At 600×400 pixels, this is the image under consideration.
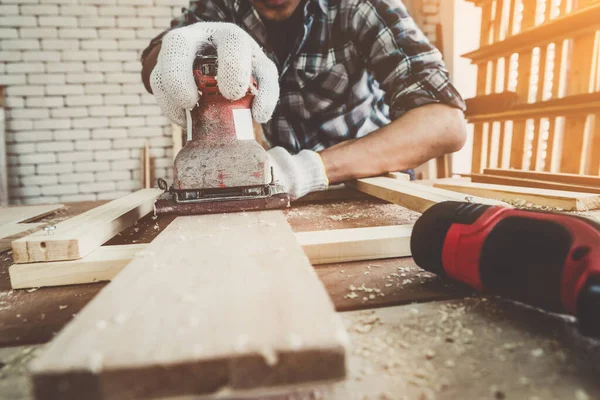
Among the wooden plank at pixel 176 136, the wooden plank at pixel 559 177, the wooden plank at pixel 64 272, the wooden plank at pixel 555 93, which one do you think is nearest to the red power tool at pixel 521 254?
the wooden plank at pixel 64 272

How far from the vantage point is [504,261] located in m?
0.60

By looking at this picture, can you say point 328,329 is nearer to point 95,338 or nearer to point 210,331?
point 210,331

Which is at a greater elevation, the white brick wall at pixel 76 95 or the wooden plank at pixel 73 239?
the white brick wall at pixel 76 95

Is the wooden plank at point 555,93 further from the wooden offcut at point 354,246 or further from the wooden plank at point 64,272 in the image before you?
the wooden plank at point 64,272

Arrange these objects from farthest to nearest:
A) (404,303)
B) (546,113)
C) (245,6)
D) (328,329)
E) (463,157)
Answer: (463,157) → (546,113) → (245,6) → (404,303) → (328,329)

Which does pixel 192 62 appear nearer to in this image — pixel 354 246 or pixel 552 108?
pixel 354 246

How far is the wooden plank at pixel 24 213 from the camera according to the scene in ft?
4.69

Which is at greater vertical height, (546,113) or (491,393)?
(546,113)

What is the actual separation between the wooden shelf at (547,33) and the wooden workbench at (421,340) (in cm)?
213

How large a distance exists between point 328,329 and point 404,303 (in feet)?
1.08

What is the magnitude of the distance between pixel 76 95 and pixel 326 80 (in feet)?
11.2

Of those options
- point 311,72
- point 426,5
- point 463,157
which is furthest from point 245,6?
point 426,5

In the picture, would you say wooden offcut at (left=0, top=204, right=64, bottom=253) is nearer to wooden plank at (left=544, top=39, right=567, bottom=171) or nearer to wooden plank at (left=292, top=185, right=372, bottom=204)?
wooden plank at (left=292, top=185, right=372, bottom=204)

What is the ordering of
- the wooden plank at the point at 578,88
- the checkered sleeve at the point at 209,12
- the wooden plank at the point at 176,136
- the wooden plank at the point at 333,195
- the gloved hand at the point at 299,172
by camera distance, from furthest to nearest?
the wooden plank at the point at 176,136 → the wooden plank at the point at 578,88 → the checkered sleeve at the point at 209,12 → the wooden plank at the point at 333,195 → the gloved hand at the point at 299,172
